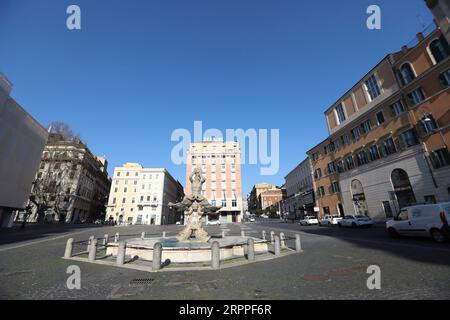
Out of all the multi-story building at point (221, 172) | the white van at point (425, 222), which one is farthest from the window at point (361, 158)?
the multi-story building at point (221, 172)

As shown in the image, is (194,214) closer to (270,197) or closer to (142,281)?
(142,281)

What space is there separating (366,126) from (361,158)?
4.59 m

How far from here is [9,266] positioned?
7828 millimetres

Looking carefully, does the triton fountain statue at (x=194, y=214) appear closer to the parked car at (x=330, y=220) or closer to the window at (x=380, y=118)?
the parked car at (x=330, y=220)

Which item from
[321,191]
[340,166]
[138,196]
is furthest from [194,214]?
[138,196]

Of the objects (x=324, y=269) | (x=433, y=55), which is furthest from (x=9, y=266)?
(x=433, y=55)

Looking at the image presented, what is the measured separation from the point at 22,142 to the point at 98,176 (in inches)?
1658

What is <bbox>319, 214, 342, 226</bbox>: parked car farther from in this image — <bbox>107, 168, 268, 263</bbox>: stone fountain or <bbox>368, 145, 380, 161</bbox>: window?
<bbox>107, 168, 268, 263</bbox>: stone fountain

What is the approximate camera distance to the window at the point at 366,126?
29430 mm

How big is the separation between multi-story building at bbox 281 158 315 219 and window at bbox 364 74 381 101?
21.3 m

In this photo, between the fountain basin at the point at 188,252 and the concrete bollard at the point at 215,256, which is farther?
the fountain basin at the point at 188,252

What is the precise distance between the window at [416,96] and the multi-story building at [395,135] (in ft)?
0.30

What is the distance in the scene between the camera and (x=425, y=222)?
37.1 ft
